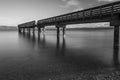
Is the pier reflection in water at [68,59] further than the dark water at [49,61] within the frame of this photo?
Yes

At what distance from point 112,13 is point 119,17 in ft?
3.25

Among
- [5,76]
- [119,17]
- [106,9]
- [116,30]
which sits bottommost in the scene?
[5,76]

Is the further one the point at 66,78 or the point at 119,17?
the point at 119,17

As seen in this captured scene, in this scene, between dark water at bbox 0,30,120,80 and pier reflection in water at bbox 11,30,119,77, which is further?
pier reflection in water at bbox 11,30,119,77

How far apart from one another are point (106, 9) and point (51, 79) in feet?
38.1

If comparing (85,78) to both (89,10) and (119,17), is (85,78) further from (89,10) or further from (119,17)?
(89,10)

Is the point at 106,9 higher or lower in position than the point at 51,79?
higher

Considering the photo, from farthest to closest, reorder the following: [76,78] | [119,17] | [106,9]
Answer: [106,9] → [119,17] → [76,78]

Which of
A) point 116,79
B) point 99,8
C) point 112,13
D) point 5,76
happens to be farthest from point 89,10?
point 5,76

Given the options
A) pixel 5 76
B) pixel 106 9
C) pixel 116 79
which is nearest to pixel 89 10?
pixel 106 9

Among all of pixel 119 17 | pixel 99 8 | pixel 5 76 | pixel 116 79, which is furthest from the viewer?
pixel 99 8

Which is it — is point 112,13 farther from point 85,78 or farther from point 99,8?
point 85,78

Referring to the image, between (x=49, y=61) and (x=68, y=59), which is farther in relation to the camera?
(x=68, y=59)

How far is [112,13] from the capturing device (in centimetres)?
1252
